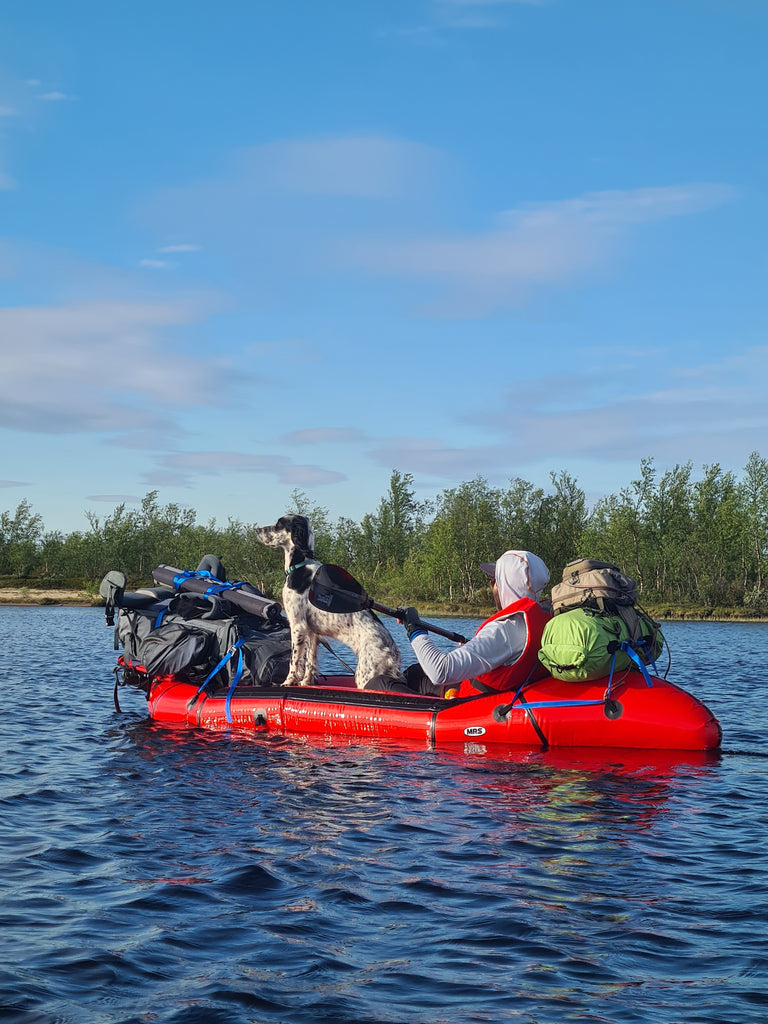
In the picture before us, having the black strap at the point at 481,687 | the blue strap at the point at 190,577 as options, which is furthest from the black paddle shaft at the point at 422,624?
the blue strap at the point at 190,577

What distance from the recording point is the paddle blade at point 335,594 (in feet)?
38.9

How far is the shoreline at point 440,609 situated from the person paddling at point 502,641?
52752 mm

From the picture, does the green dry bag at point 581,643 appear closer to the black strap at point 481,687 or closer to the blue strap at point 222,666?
the black strap at point 481,687

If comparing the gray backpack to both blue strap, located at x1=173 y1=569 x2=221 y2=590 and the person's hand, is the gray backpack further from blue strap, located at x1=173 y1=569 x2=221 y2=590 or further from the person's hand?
blue strap, located at x1=173 y1=569 x2=221 y2=590

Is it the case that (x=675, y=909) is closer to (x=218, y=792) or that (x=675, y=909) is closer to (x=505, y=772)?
(x=505, y=772)

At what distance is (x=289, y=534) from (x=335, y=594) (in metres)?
1.10

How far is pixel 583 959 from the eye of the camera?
16.5 ft

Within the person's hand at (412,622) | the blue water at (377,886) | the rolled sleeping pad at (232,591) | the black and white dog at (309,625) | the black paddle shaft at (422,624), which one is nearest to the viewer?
the blue water at (377,886)

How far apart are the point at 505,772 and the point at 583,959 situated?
4.64m

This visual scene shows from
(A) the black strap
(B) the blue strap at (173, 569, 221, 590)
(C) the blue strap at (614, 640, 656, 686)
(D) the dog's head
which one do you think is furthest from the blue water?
(B) the blue strap at (173, 569, 221, 590)

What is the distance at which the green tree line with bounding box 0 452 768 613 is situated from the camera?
259 feet

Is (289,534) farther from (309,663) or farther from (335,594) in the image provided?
(309,663)

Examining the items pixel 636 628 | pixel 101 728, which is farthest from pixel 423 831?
pixel 101 728

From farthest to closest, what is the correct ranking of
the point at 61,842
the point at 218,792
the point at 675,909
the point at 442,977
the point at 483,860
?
the point at 218,792 < the point at 61,842 < the point at 483,860 < the point at 675,909 < the point at 442,977
